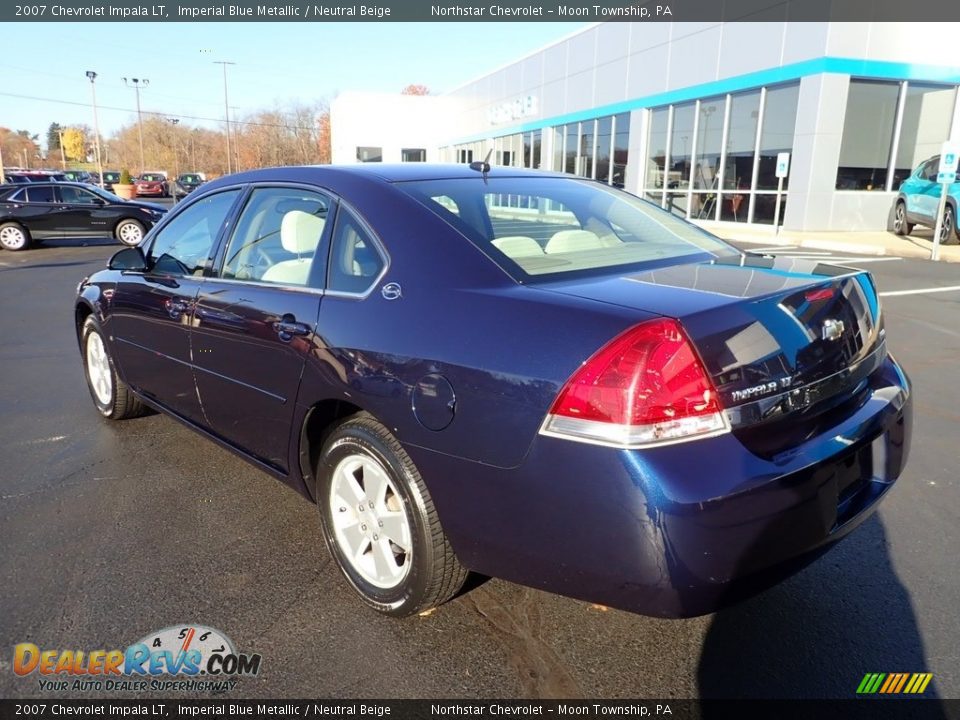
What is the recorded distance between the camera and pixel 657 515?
1816 mm

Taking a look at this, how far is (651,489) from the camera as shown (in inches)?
71.5

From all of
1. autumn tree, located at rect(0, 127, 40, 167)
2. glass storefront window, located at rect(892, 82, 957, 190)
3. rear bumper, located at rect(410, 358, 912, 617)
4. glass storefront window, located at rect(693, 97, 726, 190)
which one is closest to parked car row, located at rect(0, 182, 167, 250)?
glass storefront window, located at rect(693, 97, 726, 190)

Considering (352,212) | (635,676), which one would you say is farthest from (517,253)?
(635,676)

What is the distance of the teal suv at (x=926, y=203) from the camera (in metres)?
14.1

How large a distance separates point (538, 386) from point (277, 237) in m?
1.77

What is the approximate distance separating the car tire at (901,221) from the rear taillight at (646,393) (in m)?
17.7

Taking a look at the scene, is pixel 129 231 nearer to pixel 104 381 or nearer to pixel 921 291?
pixel 104 381

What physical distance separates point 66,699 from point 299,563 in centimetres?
95

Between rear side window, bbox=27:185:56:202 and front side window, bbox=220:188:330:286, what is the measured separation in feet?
54.4

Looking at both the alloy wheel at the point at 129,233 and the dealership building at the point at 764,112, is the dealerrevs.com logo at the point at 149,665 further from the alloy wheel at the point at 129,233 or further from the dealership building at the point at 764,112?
the dealership building at the point at 764,112

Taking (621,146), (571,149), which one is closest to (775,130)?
(621,146)

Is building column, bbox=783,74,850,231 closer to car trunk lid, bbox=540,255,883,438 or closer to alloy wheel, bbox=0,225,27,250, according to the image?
car trunk lid, bbox=540,255,883,438

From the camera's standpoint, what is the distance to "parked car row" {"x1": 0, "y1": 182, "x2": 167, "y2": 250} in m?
16.6

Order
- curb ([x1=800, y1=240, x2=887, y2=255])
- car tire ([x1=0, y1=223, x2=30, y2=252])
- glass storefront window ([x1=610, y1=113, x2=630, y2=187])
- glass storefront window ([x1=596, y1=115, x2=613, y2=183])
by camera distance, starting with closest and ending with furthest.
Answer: curb ([x1=800, y1=240, x2=887, y2=255])
car tire ([x1=0, y1=223, x2=30, y2=252])
glass storefront window ([x1=610, y1=113, x2=630, y2=187])
glass storefront window ([x1=596, y1=115, x2=613, y2=183])
